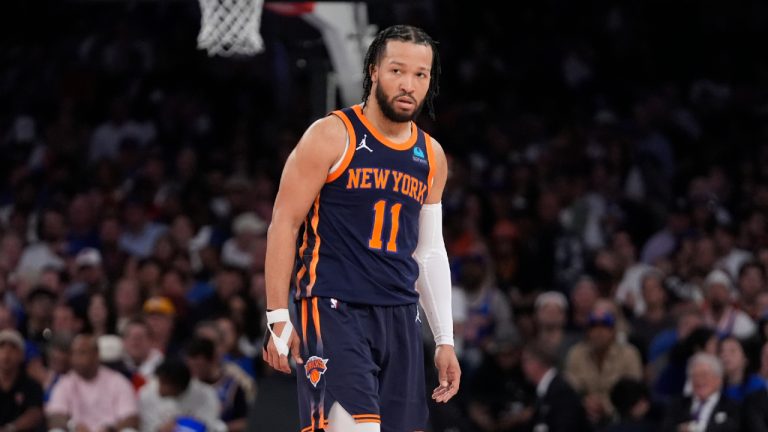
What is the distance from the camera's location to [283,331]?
5.38 m

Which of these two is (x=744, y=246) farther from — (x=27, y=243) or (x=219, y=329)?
(x=27, y=243)

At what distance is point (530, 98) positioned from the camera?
1758 centimetres

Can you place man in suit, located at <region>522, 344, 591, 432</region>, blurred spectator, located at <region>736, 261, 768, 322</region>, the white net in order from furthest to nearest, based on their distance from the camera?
blurred spectator, located at <region>736, 261, 768, 322</region> → man in suit, located at <region>522, 344, 591, 432</region> → the white net

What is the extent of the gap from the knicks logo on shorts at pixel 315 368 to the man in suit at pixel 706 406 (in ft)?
16.9

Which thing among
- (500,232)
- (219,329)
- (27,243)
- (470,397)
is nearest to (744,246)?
(500,232)

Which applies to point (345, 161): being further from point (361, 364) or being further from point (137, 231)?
point (137, 231)

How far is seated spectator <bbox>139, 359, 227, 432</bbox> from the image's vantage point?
999 centimetres

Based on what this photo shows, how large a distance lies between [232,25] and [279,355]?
3.84 metres

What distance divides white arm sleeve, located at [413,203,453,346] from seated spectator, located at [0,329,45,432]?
17.3 ft

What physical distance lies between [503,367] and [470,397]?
38 centimetres

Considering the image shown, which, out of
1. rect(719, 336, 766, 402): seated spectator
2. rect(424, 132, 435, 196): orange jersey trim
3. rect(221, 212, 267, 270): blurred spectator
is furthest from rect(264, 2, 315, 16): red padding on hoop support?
rect(221, 212, 267, 270): blurred spectator

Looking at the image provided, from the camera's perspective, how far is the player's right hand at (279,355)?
17.5 feet

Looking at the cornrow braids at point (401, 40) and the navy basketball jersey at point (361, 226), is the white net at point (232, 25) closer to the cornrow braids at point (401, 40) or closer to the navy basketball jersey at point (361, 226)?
the cornrow braids at point (401, 40)

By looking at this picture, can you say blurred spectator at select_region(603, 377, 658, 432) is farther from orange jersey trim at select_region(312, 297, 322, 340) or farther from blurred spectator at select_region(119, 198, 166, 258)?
blurred spectator at select_region(119, 198, 166, 258)
